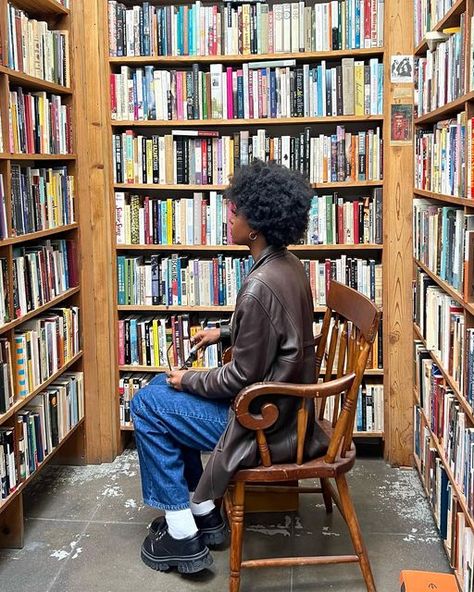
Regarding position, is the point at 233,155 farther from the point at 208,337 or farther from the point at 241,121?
the point at 208,337

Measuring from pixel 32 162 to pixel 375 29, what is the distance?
1.56 m

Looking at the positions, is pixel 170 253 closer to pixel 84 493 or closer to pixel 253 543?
pixel 84 493

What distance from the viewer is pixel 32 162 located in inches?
131

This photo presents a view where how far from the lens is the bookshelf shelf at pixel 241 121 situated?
10.8 ft

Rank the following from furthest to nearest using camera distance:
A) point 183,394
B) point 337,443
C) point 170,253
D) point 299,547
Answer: point 170,253, point 299,547, point 183,394, point 337,443

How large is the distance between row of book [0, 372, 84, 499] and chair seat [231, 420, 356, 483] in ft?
2.77

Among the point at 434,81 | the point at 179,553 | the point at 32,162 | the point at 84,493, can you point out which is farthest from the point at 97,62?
the point at 179,553

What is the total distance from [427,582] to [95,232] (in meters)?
1.99

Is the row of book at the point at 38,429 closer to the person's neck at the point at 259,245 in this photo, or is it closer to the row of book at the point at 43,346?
the row of book at the point at 43,346

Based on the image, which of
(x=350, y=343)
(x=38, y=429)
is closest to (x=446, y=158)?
(x=350, y=343)

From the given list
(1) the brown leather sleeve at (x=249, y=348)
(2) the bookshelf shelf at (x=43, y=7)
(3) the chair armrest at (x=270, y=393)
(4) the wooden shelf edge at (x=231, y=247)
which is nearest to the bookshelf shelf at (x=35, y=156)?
(4) the wooden shelf edge at (x=231, y=247)

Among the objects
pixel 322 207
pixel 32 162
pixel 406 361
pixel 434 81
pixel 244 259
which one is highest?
pixel 434 81

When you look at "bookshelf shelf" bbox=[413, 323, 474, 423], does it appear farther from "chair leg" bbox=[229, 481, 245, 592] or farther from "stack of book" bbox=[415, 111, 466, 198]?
"chair leg" bbox=[229, 481, 245, 592]

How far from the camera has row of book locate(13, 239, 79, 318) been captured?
108 inches
